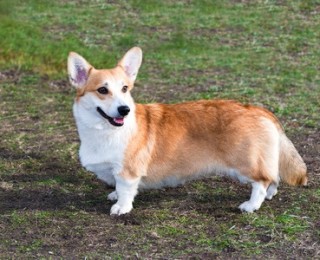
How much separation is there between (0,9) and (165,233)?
9849 mm

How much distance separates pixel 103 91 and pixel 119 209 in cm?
95

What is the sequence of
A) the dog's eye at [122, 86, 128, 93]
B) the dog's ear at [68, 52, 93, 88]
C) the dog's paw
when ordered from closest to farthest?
the dog's eye at [122, 86, 128, 93] < the dog's ear at [68, 52, 93, 88] < the dog's paw

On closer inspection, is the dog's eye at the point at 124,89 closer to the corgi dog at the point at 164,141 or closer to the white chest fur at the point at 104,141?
the corgi dog at the point at 164,141

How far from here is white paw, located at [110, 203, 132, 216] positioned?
6.14m

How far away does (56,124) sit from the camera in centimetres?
877

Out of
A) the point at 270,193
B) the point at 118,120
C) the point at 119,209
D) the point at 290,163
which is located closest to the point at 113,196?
the point at 119,209

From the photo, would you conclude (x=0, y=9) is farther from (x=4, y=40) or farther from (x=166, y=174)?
(x=166, y=174)

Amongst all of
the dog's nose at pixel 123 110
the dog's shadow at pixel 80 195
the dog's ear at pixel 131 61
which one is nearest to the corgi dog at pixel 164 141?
the dog's ear at pixel 131 61

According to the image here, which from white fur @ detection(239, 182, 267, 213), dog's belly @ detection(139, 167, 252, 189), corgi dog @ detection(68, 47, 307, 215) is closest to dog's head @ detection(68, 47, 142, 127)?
corgi dog @ detection(68, 47, 307, 215)

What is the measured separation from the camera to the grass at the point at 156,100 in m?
5.66

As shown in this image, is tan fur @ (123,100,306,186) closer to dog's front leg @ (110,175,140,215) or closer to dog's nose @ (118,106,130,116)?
dog's front leg @ (110,175,140,215)

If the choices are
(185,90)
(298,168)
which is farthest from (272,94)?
(298,168)

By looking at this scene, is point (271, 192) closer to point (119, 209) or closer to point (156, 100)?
point (119, 209)

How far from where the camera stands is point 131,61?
21.0ft
